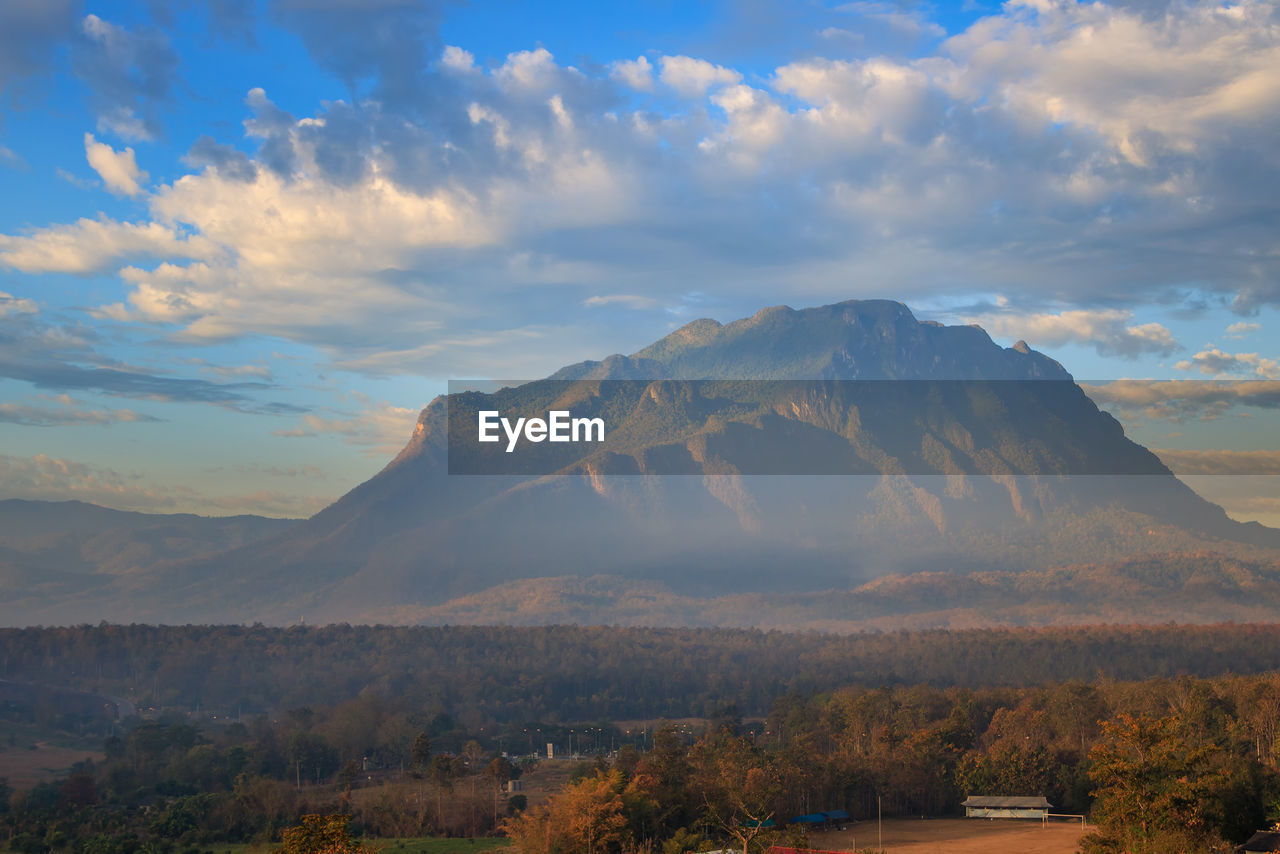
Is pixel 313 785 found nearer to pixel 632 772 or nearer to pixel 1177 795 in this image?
pixel 632 772

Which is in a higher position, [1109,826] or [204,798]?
[1109,826]

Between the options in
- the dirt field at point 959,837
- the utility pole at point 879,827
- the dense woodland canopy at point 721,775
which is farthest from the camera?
the utility pole at point 879,827

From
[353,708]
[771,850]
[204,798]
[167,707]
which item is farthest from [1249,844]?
[167,707]

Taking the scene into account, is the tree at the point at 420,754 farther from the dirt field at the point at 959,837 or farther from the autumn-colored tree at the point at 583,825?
the autumn-colored tree at the point at 583,825

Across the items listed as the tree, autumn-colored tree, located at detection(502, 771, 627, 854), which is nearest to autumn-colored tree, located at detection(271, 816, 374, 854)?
autumn-colored tree, located at detection(502, 771, 627, 854)

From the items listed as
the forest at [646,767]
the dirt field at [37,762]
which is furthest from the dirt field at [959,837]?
the dirt field at [37,762]

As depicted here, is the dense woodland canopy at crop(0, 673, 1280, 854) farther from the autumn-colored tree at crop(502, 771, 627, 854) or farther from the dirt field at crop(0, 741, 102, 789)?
the dirt field at crop(0, 741, 102, 789)

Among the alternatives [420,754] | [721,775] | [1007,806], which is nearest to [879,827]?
[1007,806]
